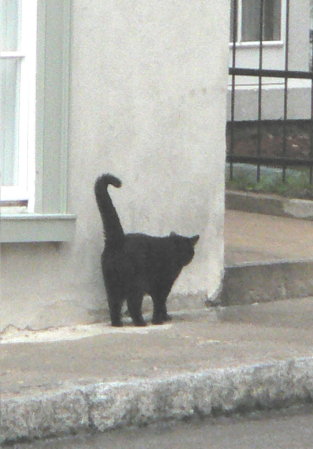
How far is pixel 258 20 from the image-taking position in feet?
51.4

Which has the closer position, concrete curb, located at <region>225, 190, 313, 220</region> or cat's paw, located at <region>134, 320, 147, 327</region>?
cat's paw, located at <region>134, 320, 147, 327</region>

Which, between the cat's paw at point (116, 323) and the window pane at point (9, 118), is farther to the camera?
the cat's paw at point (116, 323)

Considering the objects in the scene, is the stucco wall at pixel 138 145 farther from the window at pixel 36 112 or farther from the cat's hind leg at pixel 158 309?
the cat's hind leg at pixel 158 309

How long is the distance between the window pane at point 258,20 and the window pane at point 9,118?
895 centimetres

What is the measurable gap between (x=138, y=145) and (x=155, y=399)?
2.05 metres

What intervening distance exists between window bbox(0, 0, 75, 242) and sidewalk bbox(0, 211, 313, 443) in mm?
731

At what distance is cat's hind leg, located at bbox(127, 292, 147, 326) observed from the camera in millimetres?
7219

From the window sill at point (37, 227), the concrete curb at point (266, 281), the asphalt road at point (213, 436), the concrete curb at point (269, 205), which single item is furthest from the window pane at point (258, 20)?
the asphalt road at point (213, 436)

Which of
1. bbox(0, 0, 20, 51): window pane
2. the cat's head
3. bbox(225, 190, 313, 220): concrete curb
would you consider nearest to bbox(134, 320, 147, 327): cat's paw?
the cat's head

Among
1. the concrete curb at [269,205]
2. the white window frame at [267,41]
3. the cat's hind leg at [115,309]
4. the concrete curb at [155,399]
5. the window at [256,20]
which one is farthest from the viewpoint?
the window at [256,20]

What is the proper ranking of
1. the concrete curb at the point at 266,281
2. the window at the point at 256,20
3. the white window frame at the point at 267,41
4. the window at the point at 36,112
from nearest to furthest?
1. the window at the point at 36,112
2. the concrete curb at the point at 266,281
3. the white window frame at the point at 267,41
4. the window at the point at 256,20

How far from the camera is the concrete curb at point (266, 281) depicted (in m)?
8.08

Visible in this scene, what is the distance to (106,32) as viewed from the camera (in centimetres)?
717

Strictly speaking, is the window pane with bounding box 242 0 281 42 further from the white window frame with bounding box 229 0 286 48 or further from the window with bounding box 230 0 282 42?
the white window frame with bounding box 229 0 286 48
